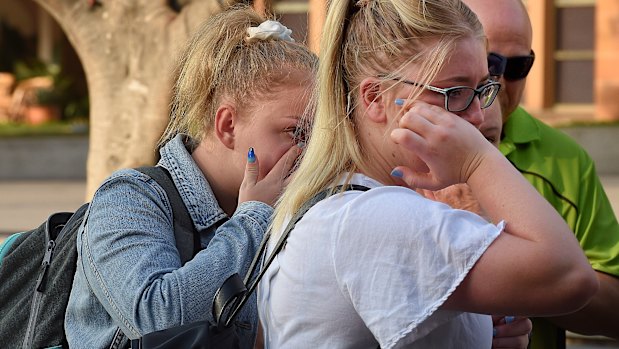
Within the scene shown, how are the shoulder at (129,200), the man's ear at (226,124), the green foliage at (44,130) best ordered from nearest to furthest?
1. the shoulder at (129,200)
2. the man's ear at (226,124)
3. the green foliage at (44,130)

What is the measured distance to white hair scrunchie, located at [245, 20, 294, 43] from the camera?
9.15 ft

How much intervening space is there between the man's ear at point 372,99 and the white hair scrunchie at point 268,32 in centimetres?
79

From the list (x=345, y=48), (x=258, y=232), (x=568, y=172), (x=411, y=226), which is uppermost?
(x=345, y=48)

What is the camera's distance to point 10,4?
25234 mm

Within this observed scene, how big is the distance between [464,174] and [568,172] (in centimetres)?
152

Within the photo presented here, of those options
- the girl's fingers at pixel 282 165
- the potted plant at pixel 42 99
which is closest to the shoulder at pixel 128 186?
the girl's fingers at pixel 282 165

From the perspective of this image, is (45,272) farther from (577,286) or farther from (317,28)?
(577,286)

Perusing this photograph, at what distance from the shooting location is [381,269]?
1.84 metres

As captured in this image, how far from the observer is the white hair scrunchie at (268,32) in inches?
110

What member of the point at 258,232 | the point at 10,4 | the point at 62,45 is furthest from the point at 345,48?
the point at 10,4

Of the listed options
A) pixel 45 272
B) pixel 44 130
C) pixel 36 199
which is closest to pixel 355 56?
pixel 45 272

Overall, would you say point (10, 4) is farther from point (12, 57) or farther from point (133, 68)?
point (133, 68)

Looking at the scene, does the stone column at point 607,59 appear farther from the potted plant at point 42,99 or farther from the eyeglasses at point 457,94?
the eyeglasses at point 457,94

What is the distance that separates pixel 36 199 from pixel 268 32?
11350mm
